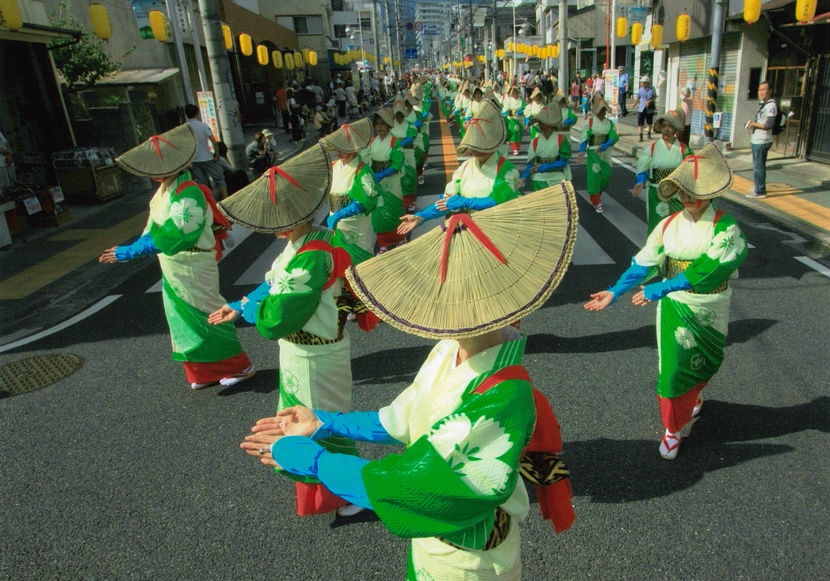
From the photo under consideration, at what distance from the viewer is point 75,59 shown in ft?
43.1

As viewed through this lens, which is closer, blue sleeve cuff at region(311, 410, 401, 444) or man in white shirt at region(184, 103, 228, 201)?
blue sleeve cuff at region(311, 410, 401, 444)

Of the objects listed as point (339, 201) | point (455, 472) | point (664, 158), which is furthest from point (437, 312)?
point (664, 158)

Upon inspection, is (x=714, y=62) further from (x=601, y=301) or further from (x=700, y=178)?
(x=601, y=301)

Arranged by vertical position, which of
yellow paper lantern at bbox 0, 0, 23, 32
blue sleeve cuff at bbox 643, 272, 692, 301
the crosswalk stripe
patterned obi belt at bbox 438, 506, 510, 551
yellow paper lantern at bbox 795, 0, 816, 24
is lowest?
the crosswalk stripe

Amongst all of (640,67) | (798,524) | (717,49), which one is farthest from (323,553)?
(640,67)

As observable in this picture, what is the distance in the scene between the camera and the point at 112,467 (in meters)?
3.89

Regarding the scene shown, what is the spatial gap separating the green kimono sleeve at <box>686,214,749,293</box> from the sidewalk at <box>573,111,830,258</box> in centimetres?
468

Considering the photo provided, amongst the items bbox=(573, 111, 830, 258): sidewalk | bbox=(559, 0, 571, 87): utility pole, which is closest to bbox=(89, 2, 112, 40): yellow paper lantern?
bbox=(573, 111, 830, 258): sidewalk

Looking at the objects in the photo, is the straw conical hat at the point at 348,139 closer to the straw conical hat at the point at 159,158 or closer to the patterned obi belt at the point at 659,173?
the straw conical hat at the point at 159,158

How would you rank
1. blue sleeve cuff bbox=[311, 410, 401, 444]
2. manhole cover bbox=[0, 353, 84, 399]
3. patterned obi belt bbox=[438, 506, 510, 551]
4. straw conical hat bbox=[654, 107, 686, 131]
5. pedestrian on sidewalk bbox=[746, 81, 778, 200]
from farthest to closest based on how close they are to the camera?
pedestrian on sidewalk bbox=[746, 81, 778, 200]
straw conical hat bbox=[654, 107, 686, 131]
manhole cover bbox=[0, 353, 84, 399]
blue sleeve cuff bbox=[311, 410, 401, 444]
patterned obi belt bbox=[438, 506, 510, 551]

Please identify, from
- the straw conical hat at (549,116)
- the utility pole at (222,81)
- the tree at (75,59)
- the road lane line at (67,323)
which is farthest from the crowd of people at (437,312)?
the tree at (75,59)

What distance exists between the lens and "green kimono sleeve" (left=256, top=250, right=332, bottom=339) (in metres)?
2.82

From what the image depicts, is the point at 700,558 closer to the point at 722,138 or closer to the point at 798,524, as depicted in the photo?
the point at 798,524

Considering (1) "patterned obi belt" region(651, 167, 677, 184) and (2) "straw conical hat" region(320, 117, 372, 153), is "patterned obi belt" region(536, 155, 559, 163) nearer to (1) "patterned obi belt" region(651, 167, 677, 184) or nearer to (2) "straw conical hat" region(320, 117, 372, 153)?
(1) "patterned obi belt" region(651, 167, 677, 184)
